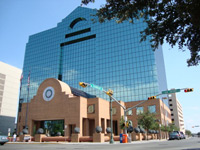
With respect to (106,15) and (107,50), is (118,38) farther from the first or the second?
(106,15)

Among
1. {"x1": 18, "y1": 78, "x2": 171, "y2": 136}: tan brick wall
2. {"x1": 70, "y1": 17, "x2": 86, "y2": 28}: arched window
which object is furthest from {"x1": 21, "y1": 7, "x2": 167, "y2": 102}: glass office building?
{"x1": 18, "y1": 78, "x2": 171, "y2": 136}: tan brick wall

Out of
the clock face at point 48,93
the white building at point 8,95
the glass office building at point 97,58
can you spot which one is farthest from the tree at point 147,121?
the white building at point 8,95

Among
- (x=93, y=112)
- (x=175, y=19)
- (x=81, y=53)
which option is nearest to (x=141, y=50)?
(x=81, y=53)

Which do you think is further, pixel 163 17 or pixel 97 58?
pixel 97 58

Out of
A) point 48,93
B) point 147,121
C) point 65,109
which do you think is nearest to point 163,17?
point 147,121

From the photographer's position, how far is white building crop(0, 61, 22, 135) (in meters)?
97.8

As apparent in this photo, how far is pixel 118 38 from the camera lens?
86.8 meters

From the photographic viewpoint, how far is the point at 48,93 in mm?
49938

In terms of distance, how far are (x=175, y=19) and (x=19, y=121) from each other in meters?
53.1

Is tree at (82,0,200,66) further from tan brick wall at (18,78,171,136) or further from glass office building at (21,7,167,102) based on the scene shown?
glass office building at (21,7,167,102)

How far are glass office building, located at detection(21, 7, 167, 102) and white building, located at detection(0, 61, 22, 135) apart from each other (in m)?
5.99

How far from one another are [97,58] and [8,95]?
51.9 meters

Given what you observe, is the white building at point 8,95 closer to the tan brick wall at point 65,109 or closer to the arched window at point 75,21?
the arched window at point 75,21

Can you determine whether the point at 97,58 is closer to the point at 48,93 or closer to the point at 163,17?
the point at 48,93
